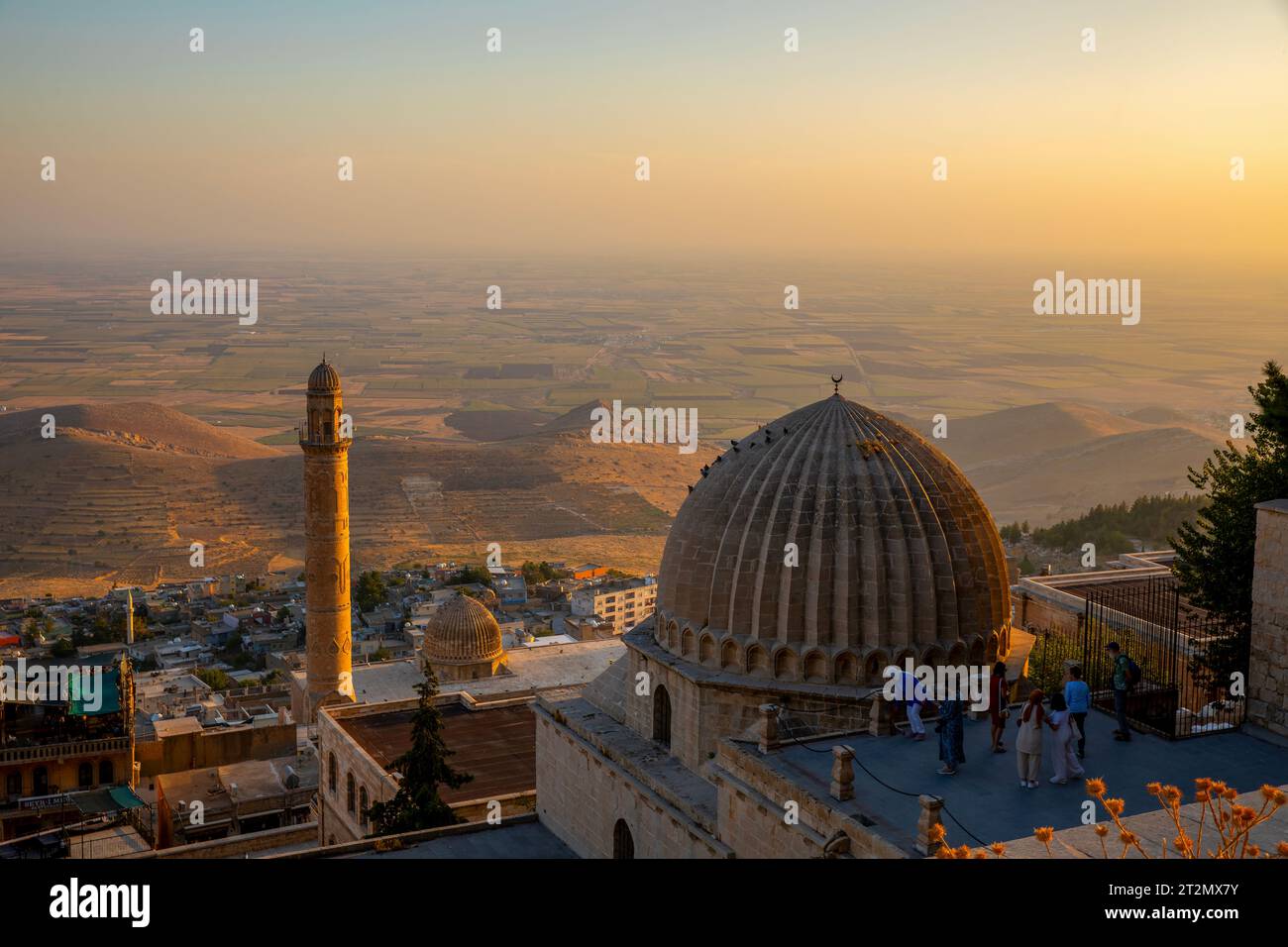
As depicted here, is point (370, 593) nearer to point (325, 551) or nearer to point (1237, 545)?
point (325, 551)

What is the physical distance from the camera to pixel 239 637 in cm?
5541

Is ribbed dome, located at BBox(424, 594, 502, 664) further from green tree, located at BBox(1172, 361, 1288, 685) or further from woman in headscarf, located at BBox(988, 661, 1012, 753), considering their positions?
woman in headscarf, located at BBox(988, 661, 1012, 753)

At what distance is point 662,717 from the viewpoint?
17.0 m

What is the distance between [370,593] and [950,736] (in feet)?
166

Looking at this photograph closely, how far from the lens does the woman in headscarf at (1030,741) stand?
1194 centimetres

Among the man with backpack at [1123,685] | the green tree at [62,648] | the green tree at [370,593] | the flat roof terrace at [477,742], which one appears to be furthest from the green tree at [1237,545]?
the green tree at [370,593]

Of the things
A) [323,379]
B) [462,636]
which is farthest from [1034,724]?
[323,379]

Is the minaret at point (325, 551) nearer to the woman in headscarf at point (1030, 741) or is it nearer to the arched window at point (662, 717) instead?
the arched window at point (662, 717)

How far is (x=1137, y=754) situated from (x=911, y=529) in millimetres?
3881

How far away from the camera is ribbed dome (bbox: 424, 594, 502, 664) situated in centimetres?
3459

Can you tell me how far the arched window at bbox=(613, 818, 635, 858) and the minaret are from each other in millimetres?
19716

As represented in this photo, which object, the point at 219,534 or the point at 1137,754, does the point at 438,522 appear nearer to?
the point at 219,534
